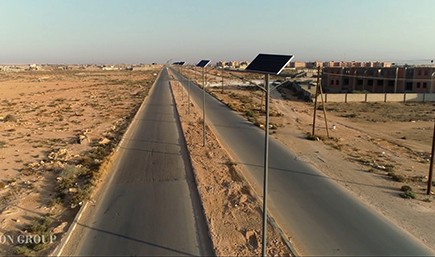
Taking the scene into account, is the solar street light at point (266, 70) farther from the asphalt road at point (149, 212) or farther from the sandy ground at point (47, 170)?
the sandy ground at point (47, 170)

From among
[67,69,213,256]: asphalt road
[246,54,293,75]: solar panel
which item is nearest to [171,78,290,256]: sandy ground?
[67,69,213,256]: asphalt road

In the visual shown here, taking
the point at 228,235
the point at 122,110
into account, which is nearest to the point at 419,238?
the point at 228,235

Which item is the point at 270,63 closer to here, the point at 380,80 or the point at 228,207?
the point at 228,207

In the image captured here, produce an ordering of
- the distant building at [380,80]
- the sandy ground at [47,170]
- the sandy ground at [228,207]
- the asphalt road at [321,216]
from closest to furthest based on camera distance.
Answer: the sandy ground at [228,207], the asphalt road at [321,216], the sandy ground at [47,170], the distant building at [380,80]

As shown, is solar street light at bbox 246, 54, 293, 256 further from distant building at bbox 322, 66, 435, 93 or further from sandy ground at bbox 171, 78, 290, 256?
distant building at bbox 322, 66, 435, 93

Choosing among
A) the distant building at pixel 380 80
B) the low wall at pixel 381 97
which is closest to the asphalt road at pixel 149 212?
the low wall at pixel 381 97

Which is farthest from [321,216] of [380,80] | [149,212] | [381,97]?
[380,80]

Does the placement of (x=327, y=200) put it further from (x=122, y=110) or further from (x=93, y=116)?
(x=122, y=110)

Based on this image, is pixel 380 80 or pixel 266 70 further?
pixel 380 80
